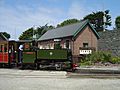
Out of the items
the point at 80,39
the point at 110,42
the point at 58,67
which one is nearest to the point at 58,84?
the point at 58,67

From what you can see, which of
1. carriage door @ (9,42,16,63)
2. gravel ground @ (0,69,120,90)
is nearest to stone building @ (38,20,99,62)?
carriage door @ (9,42,16,63)

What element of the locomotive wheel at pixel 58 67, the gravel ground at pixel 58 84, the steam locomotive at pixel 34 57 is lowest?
the gravel ground at pixel 58 84

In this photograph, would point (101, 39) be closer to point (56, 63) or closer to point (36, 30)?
point (56, 63)

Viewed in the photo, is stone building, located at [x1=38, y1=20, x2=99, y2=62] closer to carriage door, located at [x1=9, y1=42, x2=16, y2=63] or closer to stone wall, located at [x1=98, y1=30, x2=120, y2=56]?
stone wall, located at [x1=98, y1=30, x2=120, y2=56]

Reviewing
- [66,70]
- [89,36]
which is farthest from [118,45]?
[66,70]

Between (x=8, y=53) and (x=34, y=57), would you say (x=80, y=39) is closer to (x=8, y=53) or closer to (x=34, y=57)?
(x=8, y=53)

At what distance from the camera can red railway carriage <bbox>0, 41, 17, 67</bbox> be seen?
28281mm

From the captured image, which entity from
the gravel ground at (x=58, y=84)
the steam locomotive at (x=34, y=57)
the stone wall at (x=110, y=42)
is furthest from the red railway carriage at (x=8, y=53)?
the stone wall at (x=110, y=42)

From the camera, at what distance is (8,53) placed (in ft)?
92.7

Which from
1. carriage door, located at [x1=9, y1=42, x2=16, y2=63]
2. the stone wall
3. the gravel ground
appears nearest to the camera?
the gravel ground

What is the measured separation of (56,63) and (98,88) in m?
12.8

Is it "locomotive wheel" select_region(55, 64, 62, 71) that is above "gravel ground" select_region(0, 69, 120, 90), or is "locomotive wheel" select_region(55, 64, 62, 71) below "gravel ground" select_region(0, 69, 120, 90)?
above

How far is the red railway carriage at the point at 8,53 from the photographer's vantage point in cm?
2828

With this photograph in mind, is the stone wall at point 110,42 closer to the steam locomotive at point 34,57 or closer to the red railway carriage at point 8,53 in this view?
the steam locomotive at point 34,57
